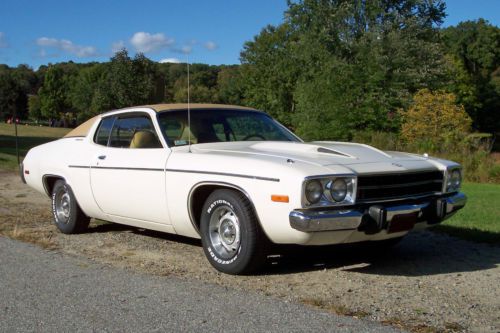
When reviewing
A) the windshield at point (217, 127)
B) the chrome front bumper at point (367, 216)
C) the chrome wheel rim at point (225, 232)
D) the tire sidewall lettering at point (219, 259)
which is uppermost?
the windshield at point (217, 127)

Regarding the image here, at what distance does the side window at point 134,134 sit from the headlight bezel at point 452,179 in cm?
278

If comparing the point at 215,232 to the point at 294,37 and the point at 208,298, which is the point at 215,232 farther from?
the point at 294,37

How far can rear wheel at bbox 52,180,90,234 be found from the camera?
721 centimetres

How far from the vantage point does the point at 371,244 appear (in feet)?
21.0

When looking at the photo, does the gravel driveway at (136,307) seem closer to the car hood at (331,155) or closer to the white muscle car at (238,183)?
the white muscle car at (238,183)

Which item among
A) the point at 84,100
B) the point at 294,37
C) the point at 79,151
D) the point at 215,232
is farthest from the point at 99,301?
the point at 84,100

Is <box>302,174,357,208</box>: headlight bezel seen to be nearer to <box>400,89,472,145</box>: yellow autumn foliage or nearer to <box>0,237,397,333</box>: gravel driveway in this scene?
<box>0,237,397,333</box>: gravel driveway

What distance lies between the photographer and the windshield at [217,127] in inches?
242

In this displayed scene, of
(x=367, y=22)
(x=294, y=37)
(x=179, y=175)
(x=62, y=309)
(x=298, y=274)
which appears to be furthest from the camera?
(x=294, y=37)

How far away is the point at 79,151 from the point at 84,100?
82.9m

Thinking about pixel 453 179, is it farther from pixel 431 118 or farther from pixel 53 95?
pixel 53 95

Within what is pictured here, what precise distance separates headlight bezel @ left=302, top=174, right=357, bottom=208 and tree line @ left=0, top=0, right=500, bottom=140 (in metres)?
3.05

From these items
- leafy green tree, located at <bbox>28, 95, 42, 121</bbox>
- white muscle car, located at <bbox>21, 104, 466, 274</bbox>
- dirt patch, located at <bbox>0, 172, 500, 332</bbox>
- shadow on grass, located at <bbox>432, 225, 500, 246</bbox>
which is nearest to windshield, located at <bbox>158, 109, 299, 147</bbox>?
white muscle car, located at <bbox>21, 104, 466, 274</bbox>

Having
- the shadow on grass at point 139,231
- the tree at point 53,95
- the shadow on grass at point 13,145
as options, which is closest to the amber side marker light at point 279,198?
the shadow on grass at point 139,231
